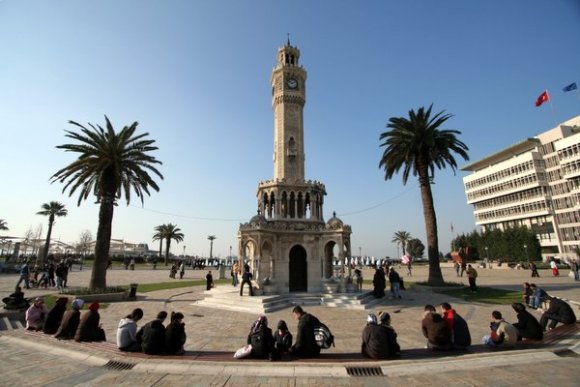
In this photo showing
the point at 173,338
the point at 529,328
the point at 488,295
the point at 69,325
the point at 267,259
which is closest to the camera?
the point at 173,338

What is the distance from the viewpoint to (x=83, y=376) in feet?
24.0

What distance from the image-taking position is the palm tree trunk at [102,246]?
22188 millimetres

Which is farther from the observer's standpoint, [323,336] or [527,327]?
[527,327]

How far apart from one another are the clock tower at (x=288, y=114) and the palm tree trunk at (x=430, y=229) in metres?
12.4

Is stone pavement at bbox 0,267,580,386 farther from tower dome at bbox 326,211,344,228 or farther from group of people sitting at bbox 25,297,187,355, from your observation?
tower dome at bbox 326,211,344,228

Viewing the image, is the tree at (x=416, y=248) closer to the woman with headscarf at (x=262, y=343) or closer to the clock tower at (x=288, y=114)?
the clock tower at (x=288, y=114)

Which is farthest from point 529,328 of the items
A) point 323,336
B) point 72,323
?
point 72,323

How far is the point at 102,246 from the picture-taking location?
74.6 ft

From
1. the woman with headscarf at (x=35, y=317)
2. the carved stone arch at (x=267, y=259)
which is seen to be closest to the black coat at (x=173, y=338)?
the woman with headscarf at (x=35, y=317)

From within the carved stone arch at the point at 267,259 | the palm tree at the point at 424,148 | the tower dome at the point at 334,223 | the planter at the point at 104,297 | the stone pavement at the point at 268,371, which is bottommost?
the stone pavement at the point at 268,371

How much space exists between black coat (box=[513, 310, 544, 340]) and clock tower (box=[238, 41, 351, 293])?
14.7 meters

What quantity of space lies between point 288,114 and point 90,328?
2345 cm

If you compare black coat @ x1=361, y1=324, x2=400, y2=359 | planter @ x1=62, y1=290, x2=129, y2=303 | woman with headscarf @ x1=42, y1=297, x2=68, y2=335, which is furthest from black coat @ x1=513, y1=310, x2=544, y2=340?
planter @ x1=62, y1=290, x2=129, y2=303

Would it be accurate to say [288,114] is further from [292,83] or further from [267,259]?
[267,259]
